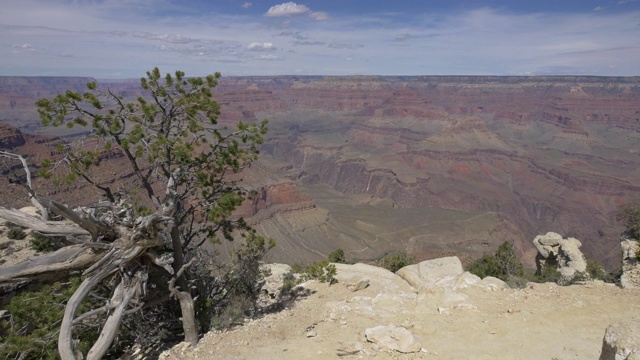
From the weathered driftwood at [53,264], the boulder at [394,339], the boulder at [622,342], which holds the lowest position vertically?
the boulder at [394,339]

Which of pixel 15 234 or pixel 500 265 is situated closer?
pixel 15 234

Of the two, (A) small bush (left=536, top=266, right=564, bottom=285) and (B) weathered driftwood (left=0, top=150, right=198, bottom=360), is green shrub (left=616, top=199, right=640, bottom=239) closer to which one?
(A) small bush (left=536, top=266, right=564, bottom=285)

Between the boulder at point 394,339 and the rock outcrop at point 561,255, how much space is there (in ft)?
59.6

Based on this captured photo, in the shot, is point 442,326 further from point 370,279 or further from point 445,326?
point 370,279

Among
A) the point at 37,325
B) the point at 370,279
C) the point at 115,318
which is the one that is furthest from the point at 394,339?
the point at 370,279

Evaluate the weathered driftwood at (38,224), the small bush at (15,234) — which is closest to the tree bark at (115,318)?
the weathered driftwood at (38,224)

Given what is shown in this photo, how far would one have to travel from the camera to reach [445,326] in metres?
11.4

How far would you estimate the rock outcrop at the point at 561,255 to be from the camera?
80.8ft

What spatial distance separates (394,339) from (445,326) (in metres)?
2.59

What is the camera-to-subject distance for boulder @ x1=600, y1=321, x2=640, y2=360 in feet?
19.5

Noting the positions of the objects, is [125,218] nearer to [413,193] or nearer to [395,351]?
[395,351]

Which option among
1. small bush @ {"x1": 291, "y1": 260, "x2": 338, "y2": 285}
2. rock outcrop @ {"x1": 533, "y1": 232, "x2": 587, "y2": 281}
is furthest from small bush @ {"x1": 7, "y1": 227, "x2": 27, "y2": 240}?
rock outcrop @ {"x1": 533, "y1": 232, "x2": 587, "y2": 281}

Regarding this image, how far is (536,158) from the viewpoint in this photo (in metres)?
170

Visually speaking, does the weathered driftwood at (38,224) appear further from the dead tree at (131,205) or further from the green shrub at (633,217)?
the green shrub at (633,217)
